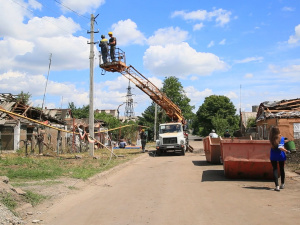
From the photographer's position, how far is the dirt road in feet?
19.5

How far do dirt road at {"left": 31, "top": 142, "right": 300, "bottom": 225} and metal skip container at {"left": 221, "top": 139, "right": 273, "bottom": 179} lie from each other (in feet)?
1.41

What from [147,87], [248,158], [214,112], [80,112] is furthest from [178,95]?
[248,158]

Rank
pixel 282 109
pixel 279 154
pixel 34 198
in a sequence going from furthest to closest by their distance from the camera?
pixel 282 109 < pixel 279 154 < pixel 34 198

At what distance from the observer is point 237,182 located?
10.1 metres

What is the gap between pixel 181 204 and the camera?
7141 millimetres

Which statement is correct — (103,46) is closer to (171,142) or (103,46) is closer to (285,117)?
(171,142)

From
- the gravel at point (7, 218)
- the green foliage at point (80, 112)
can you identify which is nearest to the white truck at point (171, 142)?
the gravel at point (7, 218)

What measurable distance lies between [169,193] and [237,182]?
2.76m

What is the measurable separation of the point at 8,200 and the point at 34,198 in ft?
2.81

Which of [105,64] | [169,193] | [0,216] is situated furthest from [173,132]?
[0,216]

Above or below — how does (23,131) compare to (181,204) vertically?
above

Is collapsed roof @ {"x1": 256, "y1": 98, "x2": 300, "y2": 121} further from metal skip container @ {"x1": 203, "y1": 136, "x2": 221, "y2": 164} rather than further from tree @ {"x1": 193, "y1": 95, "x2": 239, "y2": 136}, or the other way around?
tree @ {"x1": 193, "y1": 95, "x2": 239, "y2": 136}

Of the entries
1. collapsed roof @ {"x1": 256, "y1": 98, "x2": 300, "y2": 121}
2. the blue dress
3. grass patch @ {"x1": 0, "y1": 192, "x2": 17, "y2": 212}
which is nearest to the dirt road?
grass patch @ {"x1": 0, "y1": 192, "x2": 17, "y2": 212}

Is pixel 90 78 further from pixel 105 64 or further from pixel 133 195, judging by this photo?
pixel 133 195
